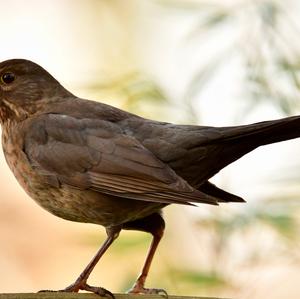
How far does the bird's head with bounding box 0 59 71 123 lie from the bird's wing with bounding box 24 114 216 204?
18cm

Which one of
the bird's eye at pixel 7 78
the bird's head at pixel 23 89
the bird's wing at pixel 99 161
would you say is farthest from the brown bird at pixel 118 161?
the bird's eye at pixel 7 78

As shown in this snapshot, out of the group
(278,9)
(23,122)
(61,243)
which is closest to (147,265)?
(23,122)

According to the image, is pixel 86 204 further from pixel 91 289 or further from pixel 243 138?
pixel 243 138

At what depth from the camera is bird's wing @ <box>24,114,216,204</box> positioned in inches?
169

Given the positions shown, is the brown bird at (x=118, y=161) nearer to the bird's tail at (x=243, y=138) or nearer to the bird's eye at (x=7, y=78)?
the bird's tail at (x=243, y=138)

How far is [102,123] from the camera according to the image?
185 inches

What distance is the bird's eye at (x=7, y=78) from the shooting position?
5091mm

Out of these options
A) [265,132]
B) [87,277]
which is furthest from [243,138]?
[87,277]

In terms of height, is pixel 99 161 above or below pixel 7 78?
below

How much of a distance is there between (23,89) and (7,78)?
10 centimetres

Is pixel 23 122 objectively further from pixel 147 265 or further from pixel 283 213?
pixel 283 213

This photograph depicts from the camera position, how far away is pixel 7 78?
16.8 ft

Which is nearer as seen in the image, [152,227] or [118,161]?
[118,161]

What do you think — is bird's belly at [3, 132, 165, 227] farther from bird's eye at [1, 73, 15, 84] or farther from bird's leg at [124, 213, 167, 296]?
bird's eye at [1, 73, 15, 84]
